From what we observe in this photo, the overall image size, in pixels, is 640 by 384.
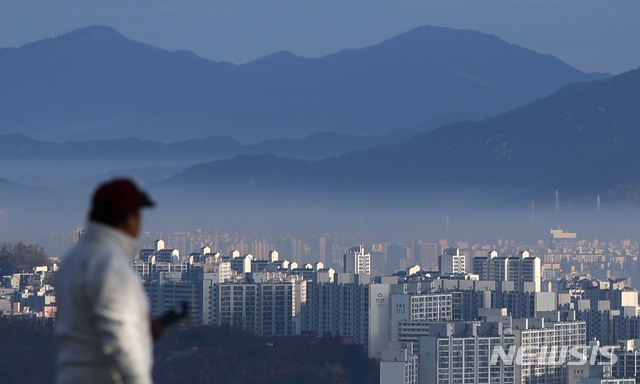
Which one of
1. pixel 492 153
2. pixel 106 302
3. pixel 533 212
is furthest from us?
pixel 492 153

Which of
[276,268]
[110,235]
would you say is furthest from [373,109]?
[110,235]

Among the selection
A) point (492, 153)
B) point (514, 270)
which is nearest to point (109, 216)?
point (514, 270)

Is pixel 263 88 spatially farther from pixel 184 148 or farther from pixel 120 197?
pixel 120 197

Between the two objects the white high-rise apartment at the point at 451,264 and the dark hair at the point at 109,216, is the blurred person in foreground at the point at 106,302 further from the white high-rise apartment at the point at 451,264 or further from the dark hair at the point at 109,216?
the white high-rise apartment at the point at 451,264

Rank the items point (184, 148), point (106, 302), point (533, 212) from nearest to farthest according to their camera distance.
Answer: point (106, 302)
point (533, 212)
point (184, 148)

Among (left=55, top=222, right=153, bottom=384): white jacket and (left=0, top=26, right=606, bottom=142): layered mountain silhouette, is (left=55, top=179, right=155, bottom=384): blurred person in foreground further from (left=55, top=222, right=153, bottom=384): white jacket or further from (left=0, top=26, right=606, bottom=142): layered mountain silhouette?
(left=0, top=26, right=606, bottom=142): layered mountain silhouette

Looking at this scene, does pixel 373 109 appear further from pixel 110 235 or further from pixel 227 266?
pixel 110 235
